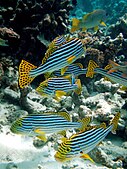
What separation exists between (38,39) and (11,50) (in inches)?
38.1

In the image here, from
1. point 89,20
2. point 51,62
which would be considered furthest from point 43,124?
point 89,20

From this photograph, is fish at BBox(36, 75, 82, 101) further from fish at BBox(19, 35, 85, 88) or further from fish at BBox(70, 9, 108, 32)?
fish at BBox(70, 9, 108, 32)

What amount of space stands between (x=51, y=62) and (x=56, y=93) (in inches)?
44.0

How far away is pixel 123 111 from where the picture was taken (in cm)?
653

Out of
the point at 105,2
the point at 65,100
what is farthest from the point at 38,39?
the point at 105,2

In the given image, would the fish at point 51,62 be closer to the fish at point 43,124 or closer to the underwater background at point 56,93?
the underwater background at point 56,93

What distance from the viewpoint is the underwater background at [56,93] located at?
3.79 meters

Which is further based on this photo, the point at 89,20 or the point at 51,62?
the point at 89,20

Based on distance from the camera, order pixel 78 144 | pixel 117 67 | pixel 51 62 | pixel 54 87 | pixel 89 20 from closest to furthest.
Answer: pixel 78 144 < pixel 51 62 < pixel 117 67 < pixel 54 87 < pixel 89 20

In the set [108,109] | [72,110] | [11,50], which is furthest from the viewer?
[11,50]

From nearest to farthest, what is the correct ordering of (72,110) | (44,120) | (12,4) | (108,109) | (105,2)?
(44,120) → (108,109) → (72,110) → (12,4) → (105,2)

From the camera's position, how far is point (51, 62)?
12.0 feet

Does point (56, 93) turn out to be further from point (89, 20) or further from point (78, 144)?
point (89, 20)

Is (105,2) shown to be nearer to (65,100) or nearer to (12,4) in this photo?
(12,4)
